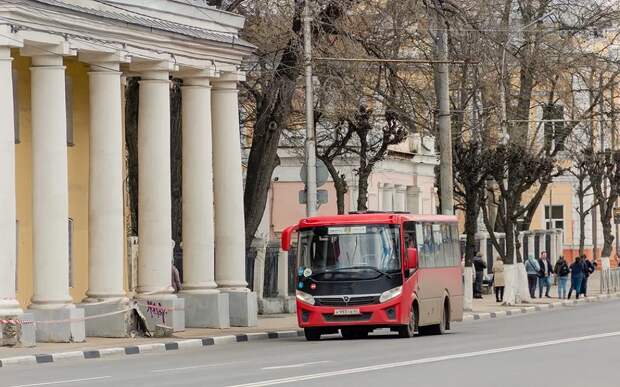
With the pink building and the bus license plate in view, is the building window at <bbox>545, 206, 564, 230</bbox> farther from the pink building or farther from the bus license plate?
the bus license plate

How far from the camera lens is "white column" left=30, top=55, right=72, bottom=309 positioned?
1314 inches

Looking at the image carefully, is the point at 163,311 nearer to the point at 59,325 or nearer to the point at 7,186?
the point at 59,325

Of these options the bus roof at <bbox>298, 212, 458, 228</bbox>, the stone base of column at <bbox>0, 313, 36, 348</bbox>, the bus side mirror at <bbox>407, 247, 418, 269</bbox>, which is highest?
the bus roof at <bbox>298, 212, 458, 228</bbox>

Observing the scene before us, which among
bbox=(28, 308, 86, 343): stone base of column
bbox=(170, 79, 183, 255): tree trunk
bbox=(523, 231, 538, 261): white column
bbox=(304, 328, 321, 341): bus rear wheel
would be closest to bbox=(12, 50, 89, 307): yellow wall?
bbox=(28, 308, 86, 343): stone base of column

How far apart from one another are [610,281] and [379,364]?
144 feet

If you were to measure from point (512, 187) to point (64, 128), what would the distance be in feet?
74.0

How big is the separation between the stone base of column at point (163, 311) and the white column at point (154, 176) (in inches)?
12.3

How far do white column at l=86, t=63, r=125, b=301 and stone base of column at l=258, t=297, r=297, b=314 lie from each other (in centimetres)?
1185

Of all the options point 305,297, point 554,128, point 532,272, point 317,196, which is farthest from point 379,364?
point 554,128

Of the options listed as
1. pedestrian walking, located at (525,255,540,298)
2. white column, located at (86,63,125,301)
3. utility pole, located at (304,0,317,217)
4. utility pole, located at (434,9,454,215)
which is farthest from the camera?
pedestrian walking, located at (525,255,540,298)

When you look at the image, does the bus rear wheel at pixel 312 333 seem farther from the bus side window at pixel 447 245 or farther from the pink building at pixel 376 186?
the pink building at pixel 376 186

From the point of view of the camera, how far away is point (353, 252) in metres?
34.6

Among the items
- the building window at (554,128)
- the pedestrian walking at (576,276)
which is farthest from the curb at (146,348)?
the building window at (554,128)

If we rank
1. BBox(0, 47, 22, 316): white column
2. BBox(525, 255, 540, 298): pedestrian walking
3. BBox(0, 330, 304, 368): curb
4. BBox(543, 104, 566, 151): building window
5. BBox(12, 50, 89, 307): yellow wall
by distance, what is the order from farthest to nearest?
BBox(543, 104, 566, 151): building window < BBox(525, 255, 540, 298): pedestrian walking < BBox(12, 50, 89, 307): yellow wall < BBox(0, 47, 22, 316): white column < BBox(0, 330, 304, 368): curb
